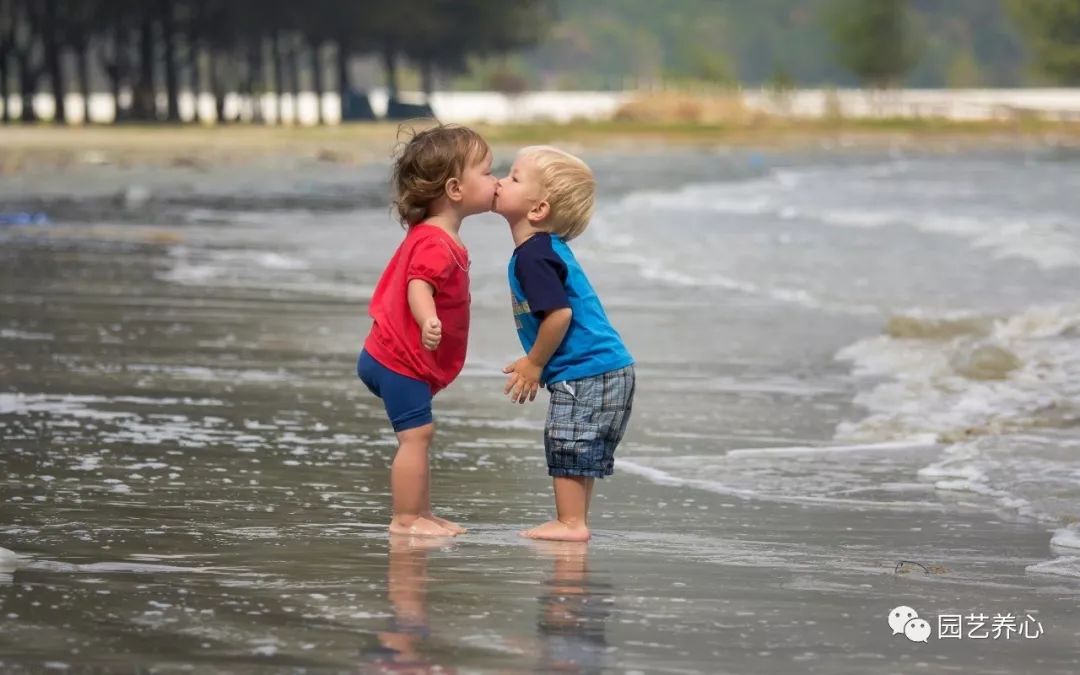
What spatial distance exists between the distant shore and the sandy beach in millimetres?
24215

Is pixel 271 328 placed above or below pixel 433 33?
below

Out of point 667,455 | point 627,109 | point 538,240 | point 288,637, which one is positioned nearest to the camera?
point 288,637

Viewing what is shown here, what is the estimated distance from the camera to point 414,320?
5.26 m

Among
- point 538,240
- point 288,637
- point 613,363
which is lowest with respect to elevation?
point 288,637

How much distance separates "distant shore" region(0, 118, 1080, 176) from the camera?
4603 centimetres

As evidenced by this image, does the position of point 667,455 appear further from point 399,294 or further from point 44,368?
point 44,368

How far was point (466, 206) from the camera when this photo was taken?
17.5ft

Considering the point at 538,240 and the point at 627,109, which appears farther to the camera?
the point at 627,109

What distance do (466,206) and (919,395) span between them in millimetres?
3653

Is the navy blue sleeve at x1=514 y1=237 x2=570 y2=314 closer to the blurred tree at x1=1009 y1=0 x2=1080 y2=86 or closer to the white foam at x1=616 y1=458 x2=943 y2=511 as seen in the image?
the white foam at x1=616 y1=458 x2=943 y2=511

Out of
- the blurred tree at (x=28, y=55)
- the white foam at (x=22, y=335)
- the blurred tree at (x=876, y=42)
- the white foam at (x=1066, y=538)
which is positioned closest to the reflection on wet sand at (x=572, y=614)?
the white foam at (x=1066, y=538)

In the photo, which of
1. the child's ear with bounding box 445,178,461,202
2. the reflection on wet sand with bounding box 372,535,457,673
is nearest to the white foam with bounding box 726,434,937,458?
the child's ear with bounding box 445,178,461,202

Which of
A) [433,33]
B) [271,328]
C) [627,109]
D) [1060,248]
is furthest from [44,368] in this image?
[627,109]

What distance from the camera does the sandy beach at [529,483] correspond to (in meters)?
3.90
